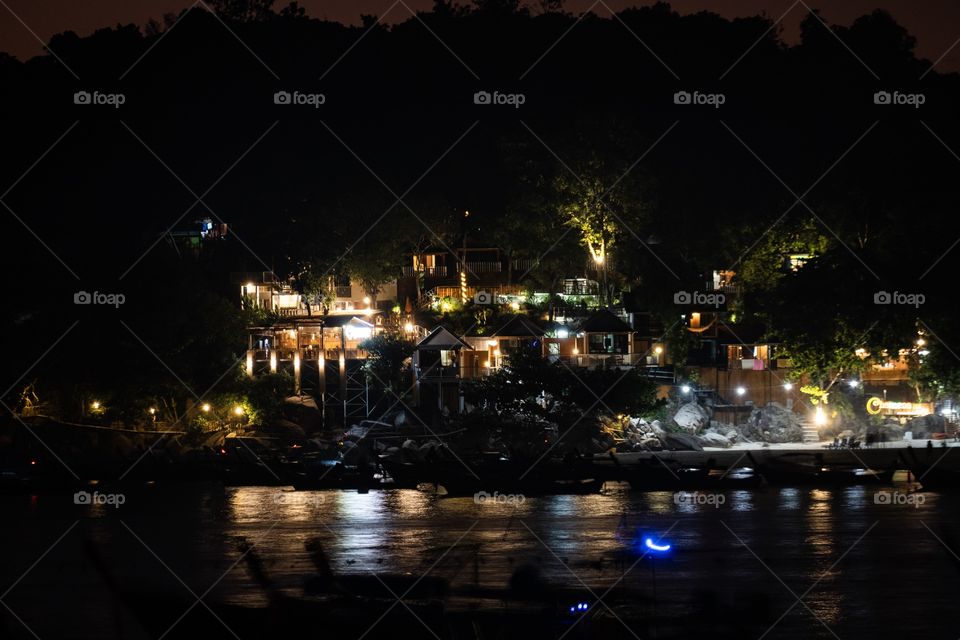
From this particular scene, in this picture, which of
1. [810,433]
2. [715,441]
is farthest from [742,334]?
[715,441]

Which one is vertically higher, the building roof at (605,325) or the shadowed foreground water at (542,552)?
the building roof at (605,325)

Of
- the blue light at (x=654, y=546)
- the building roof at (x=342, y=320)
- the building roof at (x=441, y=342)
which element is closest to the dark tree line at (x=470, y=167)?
the building roof at (x=342, y=320)

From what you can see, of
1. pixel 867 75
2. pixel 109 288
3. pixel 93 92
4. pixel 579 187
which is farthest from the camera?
pixel 93 92

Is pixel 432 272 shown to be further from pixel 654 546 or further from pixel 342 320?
pixel 654 546

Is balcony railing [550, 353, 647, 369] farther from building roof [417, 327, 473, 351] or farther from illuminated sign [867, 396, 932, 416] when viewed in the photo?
illuminated sign [867, 396, 932, 416]

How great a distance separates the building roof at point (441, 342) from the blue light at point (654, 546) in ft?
71.1

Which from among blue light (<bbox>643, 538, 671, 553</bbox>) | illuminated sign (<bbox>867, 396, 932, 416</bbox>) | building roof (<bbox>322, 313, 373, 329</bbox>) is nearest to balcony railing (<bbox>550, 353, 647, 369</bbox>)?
building roof (<bbox>322, 313, 373, 329</bbox>)

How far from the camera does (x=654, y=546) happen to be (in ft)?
102

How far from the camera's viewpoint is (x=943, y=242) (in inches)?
2078

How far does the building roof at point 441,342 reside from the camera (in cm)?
5212

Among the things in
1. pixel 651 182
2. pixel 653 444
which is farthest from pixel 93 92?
pixel 653 444

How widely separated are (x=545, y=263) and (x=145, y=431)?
Answer: 23.4 metres

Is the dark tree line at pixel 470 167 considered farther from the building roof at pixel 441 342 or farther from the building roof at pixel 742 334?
the building roof at pixel 441 342

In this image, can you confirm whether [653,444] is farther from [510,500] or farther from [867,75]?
[867,75]
